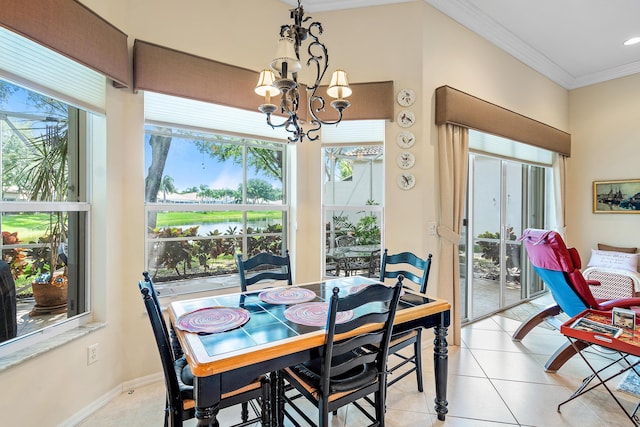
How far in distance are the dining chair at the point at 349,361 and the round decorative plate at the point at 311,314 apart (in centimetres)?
2

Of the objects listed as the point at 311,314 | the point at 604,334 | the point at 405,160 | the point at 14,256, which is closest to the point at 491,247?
the point at 405,160

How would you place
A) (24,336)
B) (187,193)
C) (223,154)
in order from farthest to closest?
(223,154)
(187,193)
(24,336)

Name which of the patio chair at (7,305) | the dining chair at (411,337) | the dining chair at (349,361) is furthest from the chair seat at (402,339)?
the patio chair at (7,305)

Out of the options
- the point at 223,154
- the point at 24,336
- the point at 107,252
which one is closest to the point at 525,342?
the point at 223,154

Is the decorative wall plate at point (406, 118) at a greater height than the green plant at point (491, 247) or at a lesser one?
greater

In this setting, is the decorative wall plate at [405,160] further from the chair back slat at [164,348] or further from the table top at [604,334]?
the chair back slat at [164,348]

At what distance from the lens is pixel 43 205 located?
190 centimetres

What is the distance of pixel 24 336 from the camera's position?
178 cm

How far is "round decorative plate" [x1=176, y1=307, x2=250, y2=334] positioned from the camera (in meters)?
1.52

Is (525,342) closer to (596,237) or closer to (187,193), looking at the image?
(596,237)

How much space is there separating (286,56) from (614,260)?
5.15m

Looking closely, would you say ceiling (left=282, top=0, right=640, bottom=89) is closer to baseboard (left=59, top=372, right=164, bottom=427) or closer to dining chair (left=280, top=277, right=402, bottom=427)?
dining chair (left=280, top=277, right=402, bottom=427)

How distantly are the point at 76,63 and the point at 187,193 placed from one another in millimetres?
1144

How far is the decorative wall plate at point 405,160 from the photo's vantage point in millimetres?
3035
